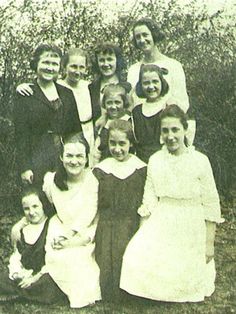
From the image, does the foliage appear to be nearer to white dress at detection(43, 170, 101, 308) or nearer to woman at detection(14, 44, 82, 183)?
woman at detection(14, 44, 82, 183)

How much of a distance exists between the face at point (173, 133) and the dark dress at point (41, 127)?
0.50 meters

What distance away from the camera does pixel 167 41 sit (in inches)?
127

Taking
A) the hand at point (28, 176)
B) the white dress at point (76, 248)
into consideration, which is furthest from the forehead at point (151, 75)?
the hand at point (28, 176)

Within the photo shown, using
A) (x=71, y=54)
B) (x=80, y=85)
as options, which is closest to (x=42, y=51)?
(x=71, y=54)

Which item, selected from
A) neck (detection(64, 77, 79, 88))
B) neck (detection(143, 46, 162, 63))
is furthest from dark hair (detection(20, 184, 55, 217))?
neck (detection(143, 46, 162, 63))

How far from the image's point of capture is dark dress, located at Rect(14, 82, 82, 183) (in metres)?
2.95

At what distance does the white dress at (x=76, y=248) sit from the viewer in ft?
9.11

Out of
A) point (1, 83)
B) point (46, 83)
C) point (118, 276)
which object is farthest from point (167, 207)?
point (1, 83)

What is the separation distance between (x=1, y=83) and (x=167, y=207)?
4.21 feet

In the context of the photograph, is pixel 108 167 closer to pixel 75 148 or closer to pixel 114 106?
pixel 75 148

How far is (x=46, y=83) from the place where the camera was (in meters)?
2.97

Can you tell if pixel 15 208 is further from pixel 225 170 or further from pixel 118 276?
pixel 225 170

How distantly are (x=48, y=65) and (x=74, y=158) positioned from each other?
1.71 feet

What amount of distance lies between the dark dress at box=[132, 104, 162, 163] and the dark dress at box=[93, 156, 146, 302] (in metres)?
0.07
